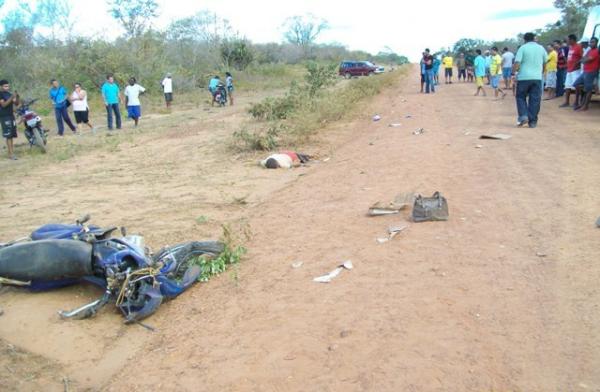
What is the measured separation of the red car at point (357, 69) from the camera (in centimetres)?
3600

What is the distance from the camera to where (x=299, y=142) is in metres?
10.8

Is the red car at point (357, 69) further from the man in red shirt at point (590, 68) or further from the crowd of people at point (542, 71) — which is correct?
the man in red shirt at point (590, 68)

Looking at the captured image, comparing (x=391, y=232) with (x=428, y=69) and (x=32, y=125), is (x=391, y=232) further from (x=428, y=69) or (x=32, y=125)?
(x=428, y=69)

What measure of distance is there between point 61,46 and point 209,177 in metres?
21.9

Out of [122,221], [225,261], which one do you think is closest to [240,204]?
[122,221]

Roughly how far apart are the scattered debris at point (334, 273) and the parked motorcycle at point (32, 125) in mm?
9652

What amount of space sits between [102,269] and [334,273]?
1.92 meters

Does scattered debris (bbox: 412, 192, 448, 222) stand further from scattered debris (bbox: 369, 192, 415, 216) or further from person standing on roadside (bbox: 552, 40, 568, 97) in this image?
person standing on roadside (bbox: 552, 40, 568, 97)

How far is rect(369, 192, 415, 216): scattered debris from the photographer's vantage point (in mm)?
5258

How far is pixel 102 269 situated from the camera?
172 inches

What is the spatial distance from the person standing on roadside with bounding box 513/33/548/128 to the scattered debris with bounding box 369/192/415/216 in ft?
16.3

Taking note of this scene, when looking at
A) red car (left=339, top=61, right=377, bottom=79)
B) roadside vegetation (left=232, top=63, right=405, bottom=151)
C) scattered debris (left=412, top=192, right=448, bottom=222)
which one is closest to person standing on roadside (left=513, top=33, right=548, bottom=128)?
roadside vegetation (left=232, top=63, right=405, bottom=151)

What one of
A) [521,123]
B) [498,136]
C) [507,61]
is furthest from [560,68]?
[498,136]

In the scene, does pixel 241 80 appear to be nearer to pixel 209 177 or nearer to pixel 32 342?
pixel 209 177
